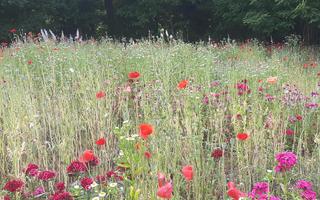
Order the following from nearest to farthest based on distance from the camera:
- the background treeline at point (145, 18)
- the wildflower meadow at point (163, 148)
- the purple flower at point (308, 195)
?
the purple flower at point (308, 195) < the wildflower meadow at point (163, 148) < the background treeline at point (145, 18)

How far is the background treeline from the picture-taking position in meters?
13.1

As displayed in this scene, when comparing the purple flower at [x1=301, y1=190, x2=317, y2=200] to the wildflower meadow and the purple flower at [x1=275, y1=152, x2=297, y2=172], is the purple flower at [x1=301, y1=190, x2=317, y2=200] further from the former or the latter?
the purple flower at [x1=275, y1=152, x2=297, y2=172]

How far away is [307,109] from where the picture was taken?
361 centimetres

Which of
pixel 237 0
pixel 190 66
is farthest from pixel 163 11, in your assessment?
pixel 190 66

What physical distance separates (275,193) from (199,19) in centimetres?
1518

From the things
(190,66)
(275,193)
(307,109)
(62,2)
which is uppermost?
(62,2)

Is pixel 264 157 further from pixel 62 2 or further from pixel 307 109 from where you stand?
pixel 62 2

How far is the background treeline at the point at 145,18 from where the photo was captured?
13.1 metres

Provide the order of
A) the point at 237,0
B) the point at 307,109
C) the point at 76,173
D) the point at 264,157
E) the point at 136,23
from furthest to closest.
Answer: the point at 136,23
the point at 237,0
the point at 307,109
the point at 264,157
the point at 76,173

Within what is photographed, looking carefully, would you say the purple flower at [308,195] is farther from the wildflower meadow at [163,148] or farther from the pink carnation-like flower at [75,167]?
→ the pink carnation-like flower at [75,167]

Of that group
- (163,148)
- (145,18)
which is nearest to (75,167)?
(163,148)

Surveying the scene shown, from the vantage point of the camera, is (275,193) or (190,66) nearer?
(275,193)

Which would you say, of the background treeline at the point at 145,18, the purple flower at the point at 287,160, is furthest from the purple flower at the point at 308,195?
the background treeline at the point at 145,18

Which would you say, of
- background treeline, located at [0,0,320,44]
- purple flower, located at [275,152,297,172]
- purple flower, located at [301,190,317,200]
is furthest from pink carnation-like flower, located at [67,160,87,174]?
background treeline, located at [0,0,320,44]
